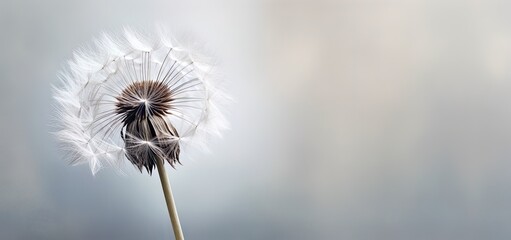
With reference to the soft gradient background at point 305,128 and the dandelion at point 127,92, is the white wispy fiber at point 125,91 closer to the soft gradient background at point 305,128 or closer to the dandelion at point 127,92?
the dandelion at point 127,92

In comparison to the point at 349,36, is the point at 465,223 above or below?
below

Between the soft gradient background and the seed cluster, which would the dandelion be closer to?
the seed cluster

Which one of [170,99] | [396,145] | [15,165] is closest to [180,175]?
[170,99]

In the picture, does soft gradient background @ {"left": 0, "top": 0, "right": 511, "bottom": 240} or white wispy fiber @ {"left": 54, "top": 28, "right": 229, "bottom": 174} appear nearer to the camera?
white wispy fiber @ {"left": 54, "top": 28, "right": 229, "bottom": 174}

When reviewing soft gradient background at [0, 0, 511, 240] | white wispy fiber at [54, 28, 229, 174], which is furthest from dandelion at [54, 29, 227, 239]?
soft gradient background at [0, 0, 511, 240]

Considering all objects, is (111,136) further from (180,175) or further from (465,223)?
(465,223)

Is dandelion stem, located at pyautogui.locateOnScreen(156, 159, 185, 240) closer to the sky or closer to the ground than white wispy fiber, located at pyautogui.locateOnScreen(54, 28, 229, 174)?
closer to the ground

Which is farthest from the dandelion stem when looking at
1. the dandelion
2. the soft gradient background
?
the soft gradient background
